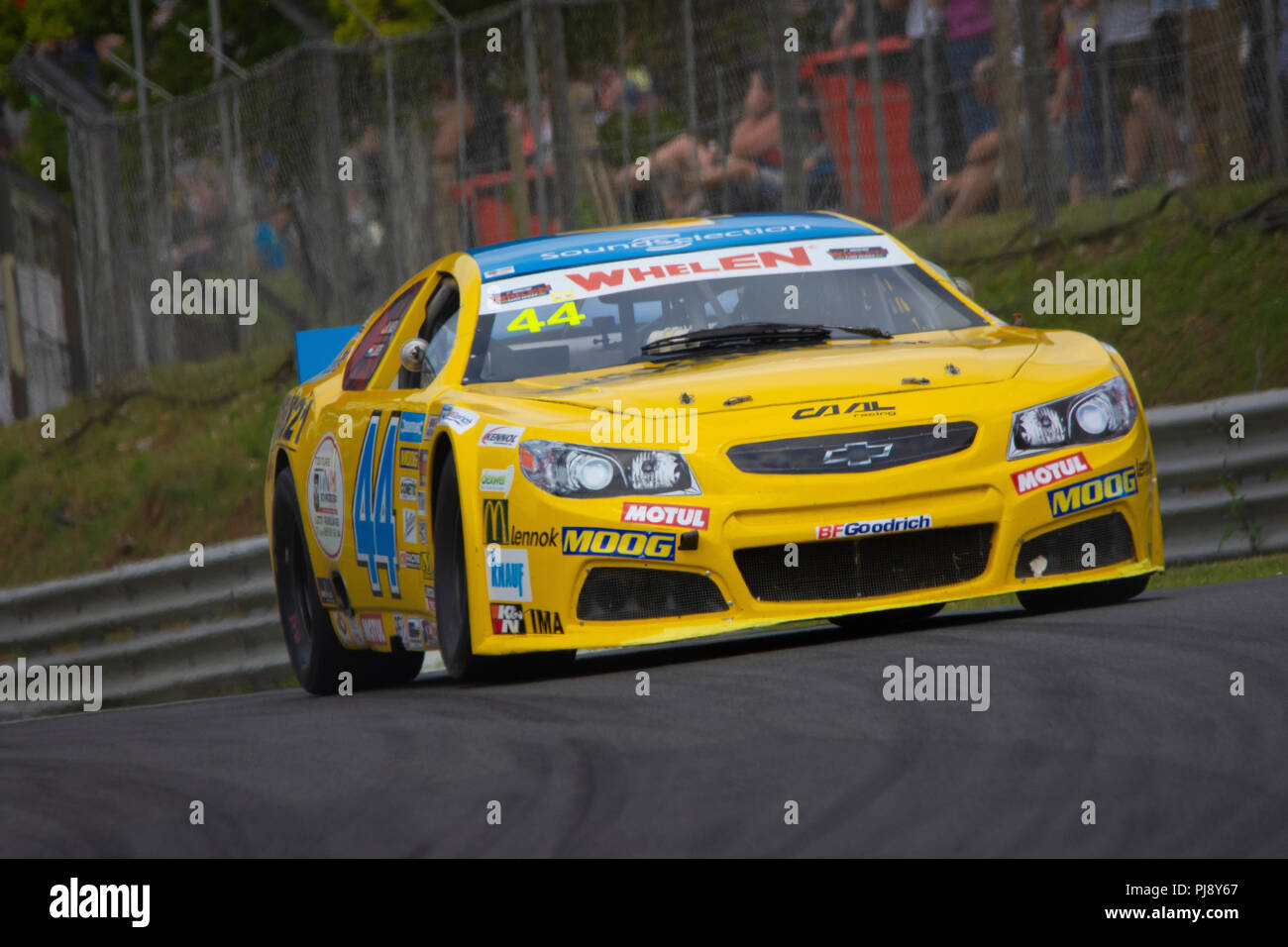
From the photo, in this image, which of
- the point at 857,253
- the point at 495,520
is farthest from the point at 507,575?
the point at 857,253

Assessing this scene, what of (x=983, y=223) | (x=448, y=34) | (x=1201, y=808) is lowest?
(x=1201, y=808)

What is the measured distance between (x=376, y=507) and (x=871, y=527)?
195 cm

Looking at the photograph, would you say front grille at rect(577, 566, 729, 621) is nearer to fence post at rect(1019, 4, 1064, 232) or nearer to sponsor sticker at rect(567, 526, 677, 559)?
sponsor sticker at rect(567, 526, 677, 559)

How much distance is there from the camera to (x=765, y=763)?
181 inches

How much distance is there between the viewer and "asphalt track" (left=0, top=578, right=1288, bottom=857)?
396 centimetres

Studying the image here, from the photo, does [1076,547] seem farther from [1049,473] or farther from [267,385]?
[267,385]

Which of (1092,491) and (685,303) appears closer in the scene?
(1092,491)

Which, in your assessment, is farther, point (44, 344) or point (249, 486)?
point (44, 344)

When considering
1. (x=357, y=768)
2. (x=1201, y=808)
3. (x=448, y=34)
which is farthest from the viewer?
(x=448, y=34)

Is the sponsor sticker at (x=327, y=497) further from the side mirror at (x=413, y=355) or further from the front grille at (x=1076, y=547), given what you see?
the front grille at (x=1076, y=547)

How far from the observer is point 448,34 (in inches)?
659

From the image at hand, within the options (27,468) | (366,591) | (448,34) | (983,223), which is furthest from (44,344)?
(366,591)
